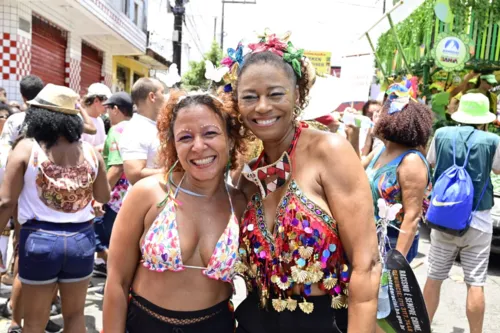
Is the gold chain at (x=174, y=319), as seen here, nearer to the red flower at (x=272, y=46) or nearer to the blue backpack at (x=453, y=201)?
the red flower at (x=272, y=46)

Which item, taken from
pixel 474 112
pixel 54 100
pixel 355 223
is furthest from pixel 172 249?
pixel 474 112

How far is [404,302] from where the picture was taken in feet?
8.52

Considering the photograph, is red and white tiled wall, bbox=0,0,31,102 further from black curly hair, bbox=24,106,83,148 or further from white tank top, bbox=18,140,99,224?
white tank top, bbox=18,140,99,224

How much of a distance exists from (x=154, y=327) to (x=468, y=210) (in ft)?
8.92

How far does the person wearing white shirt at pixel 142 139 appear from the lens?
13.5ft

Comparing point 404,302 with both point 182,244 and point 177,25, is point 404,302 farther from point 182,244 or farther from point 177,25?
point 177,25

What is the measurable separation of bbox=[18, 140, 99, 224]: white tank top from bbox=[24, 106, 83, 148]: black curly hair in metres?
0.07

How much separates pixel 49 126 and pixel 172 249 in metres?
1.66

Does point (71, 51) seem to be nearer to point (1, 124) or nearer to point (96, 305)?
point (1, 124)

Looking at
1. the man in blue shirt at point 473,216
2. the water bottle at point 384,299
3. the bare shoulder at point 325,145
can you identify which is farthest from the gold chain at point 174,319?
the man in blue shirt at point 473,216

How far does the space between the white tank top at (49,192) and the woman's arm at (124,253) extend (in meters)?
1.30

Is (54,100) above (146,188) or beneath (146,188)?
above

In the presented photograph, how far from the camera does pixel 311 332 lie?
1.98 m

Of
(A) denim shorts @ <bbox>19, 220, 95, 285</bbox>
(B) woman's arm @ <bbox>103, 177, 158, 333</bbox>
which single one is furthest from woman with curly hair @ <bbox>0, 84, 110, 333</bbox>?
(B) woman's arm @ <bbox>103, 177, 158, 333</bbox>
